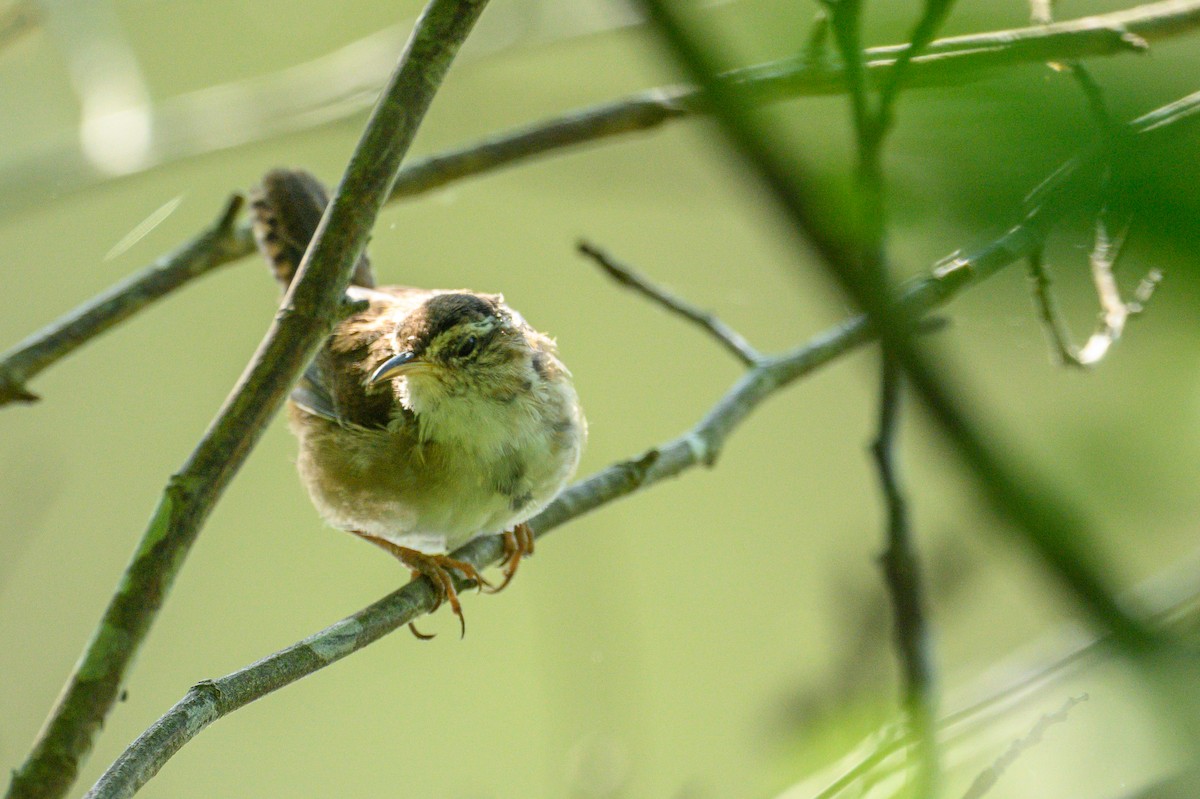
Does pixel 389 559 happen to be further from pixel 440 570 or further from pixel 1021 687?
pixel 1021 687

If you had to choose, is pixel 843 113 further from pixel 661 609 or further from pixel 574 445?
pixel 661 609

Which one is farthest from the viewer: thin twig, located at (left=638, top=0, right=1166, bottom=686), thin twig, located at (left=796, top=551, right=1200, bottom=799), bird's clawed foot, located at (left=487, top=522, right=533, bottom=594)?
bird's clawed foot, located at (left=487, top=522, right=533, bottom=594)

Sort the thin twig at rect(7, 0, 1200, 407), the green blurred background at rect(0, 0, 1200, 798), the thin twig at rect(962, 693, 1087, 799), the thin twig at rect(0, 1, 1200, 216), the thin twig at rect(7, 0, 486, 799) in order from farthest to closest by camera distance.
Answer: the green blurred background at rect(0, 0, 1200, 798)
the thin twig at rect(0, 1, 1200, 216)
the thin twig at rect(7, 0, 1200, 407)
the thin twig at rect(7, 0, 486, 799)
the thin twig at rect(962, 693, 1087, 799)

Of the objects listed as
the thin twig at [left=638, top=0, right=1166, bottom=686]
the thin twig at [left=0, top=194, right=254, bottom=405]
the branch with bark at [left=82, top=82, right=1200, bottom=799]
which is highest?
the thin twig at [left=0, top=194, right=254, bottom=405]

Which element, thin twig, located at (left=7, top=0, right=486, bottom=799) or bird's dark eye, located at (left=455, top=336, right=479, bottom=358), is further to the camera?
bird's dark eye, located at (left=455, top=336, right=479, bottom=358)

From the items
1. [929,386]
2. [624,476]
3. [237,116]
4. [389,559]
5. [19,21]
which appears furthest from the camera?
[389,559]

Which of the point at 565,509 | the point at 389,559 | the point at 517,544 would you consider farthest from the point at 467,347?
the point at 389,559

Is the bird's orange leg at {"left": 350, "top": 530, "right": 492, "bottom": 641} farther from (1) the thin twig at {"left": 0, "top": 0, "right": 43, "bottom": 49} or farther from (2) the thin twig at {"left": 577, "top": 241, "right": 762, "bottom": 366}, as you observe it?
(1) the thin twig at {"left": 0, "top": 0, "right": 43, "bottom": 49}

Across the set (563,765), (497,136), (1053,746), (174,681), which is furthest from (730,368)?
(1053,746)

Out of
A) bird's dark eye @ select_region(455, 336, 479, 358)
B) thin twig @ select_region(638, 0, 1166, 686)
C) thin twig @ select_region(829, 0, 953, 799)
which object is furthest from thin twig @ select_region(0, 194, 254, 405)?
thin twig @ select_region(638, 0, 1166, 686)
